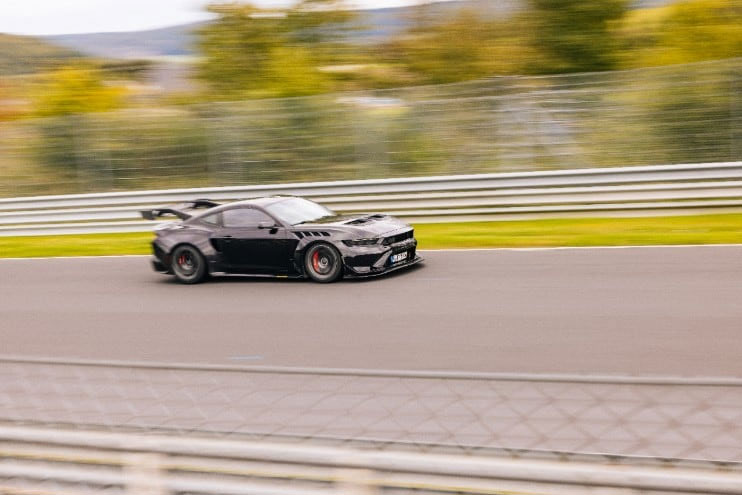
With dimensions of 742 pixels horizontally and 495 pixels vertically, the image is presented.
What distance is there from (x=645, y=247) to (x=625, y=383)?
9398mm

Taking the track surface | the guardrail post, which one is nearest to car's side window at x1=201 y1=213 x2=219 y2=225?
the track surface

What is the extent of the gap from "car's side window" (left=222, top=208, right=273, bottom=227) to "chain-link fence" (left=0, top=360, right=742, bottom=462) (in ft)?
24.2

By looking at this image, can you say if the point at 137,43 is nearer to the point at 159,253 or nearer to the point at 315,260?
the point at 159,253

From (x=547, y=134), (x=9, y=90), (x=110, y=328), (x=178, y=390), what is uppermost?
(x=9, y=90)

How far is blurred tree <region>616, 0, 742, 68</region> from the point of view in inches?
882

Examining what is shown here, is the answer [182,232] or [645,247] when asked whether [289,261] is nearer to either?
[182,232]

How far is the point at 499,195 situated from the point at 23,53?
52.4 m

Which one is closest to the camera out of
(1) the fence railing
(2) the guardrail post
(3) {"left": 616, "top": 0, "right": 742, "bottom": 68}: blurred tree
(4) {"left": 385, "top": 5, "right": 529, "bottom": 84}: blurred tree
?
(1) the fence railing

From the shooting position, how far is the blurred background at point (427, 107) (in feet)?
52.6

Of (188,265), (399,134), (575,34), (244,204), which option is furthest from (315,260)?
(575,34)

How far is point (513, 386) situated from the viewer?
4355 mm

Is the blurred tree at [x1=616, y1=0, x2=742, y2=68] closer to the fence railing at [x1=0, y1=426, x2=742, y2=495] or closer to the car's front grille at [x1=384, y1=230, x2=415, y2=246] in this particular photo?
the car's front grille at [x1=384, y1=230, x2=415, y2=246]

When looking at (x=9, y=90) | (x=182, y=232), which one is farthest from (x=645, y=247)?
(x=9, y=90)

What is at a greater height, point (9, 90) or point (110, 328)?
point (9, 90)
